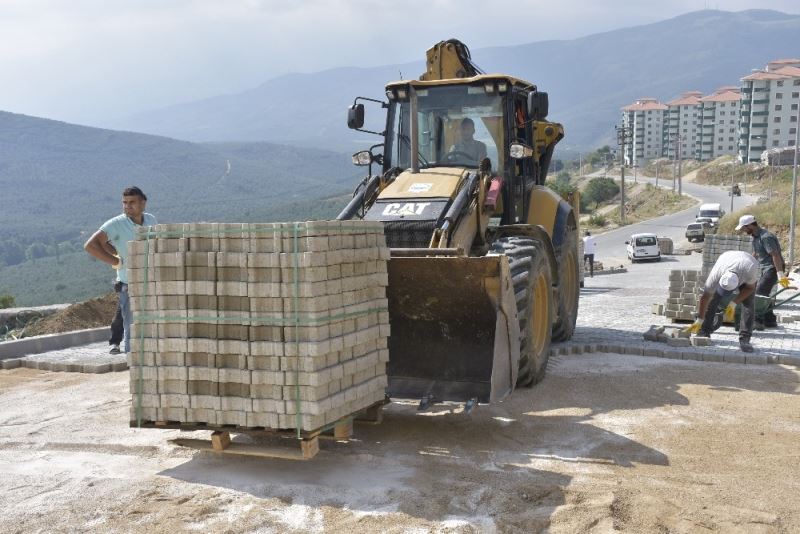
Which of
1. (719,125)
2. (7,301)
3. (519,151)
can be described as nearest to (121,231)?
(519,151)

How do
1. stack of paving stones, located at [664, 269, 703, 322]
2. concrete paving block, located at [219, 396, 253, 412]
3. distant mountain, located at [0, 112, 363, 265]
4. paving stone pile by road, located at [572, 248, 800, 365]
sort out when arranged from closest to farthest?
1. concrete paving block, located at [219, 396, 253, 412]
2. paving stone pile by road, located at [572, 248, 800, 365]
3. stack of paving stones, located at [664, 269, 703, 322]
4. distant mountain, located at [0, 112, 363, 265]

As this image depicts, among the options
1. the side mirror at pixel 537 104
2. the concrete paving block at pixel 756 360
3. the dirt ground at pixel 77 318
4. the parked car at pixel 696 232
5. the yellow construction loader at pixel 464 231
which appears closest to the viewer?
the yellow construction loader at pixel 464 231

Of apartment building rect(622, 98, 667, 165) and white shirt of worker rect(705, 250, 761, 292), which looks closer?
white shirt of worker rect(705, 250, 761, 292)

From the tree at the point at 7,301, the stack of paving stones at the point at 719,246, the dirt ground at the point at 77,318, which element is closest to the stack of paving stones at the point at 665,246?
the stack of paving stones at the point at 719,246

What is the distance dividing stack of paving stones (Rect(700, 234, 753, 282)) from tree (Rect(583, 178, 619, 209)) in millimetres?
77651

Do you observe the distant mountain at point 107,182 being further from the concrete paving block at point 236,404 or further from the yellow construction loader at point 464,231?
the concrete paving block at point 236,404

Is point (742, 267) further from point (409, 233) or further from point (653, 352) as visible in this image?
point (409, 233)

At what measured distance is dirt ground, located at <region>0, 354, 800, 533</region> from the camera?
4.85m

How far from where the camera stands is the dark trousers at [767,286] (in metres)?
11.5

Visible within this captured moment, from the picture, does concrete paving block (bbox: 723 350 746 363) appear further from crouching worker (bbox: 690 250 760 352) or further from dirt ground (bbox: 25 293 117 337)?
dirt ground (bbox: 25 293 117 337)

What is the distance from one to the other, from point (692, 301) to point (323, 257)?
9013 millimetres

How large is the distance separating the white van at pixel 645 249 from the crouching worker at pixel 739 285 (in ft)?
98.4

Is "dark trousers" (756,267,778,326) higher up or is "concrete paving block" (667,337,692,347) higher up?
"dark trousers" (756,267,778,326)

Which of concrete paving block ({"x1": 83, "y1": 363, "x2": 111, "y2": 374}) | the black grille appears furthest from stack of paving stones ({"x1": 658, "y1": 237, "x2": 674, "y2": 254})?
the black grille
